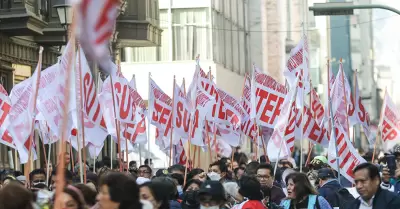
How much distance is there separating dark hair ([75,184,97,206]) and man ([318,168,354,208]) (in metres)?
4.74

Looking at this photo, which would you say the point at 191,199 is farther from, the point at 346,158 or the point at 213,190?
the point at 346,158

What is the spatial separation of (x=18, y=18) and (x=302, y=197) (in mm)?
16138

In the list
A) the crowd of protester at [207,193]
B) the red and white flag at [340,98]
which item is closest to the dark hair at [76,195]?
the crowd of protester at [207,193]

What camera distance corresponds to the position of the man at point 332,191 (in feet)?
45.6

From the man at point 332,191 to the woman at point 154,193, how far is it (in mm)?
3890

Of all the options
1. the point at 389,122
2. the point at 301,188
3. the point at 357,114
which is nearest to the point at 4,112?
the point at 389,122

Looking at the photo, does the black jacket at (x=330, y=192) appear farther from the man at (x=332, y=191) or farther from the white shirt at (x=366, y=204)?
the white shirt at (x=366, y=204)

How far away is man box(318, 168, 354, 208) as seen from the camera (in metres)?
13.9

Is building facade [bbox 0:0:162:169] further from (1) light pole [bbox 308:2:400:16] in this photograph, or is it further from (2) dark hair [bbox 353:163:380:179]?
(2) dark hair [bbox 353:163:380:179]

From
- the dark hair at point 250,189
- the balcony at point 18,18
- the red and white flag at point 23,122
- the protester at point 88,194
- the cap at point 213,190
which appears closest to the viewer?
the protester at point 88,194

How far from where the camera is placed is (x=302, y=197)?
38.9 feet

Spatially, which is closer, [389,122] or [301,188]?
[301,188]

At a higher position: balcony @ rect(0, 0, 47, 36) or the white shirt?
balcony @ rect(0, 0, 47, 36)

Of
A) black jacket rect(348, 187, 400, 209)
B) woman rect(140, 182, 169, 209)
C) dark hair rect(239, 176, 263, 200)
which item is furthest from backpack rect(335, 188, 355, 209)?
woman rect(140, 182, 169, 209)
